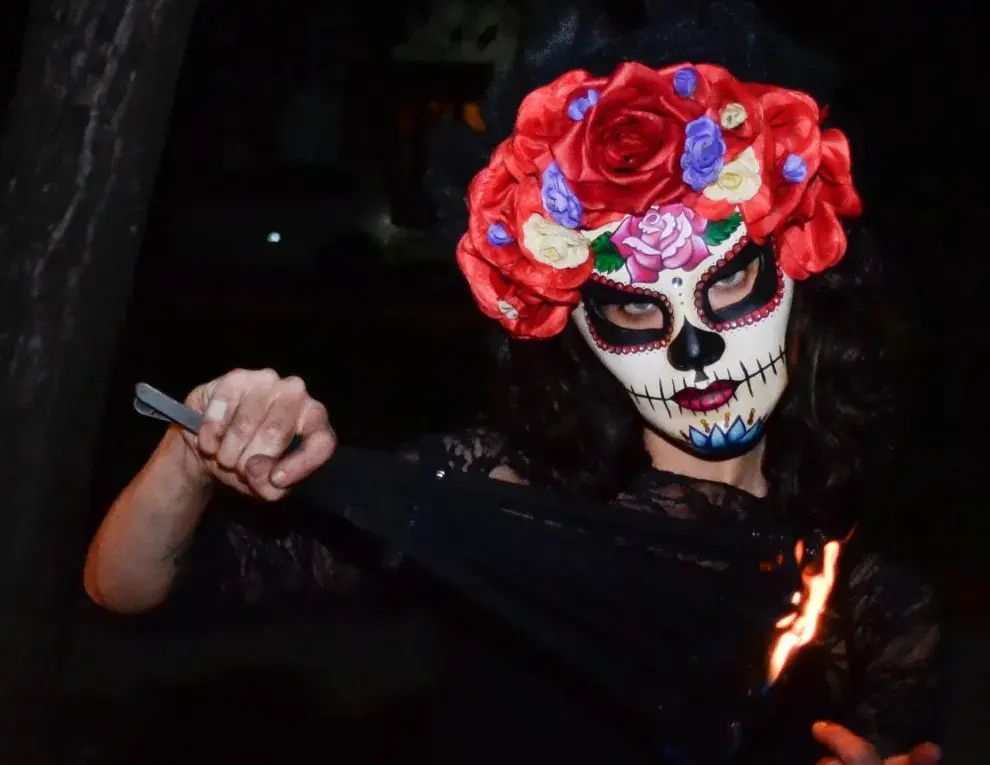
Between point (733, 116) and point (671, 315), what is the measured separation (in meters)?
0.22

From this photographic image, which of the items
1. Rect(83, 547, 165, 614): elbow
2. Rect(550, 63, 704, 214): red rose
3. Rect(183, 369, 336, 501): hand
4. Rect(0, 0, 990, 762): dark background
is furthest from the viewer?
Rect(0, 0, 990, 762): dark background

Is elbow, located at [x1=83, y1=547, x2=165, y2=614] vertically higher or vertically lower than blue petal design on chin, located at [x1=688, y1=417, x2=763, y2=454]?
lower

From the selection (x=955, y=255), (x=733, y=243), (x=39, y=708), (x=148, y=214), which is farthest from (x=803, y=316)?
(x=955, y=255)

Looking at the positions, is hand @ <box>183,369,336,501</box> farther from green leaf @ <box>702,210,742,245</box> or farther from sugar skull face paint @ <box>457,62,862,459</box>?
green leaf @ <box>702,210,742,245</box>

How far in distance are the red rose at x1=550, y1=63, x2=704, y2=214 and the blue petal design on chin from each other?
25 cm

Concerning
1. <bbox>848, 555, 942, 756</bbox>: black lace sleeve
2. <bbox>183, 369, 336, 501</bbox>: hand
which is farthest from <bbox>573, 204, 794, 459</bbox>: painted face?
<bbox>183, 369, 336, 501</bbox>: hand

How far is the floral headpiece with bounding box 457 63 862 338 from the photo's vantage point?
112cm

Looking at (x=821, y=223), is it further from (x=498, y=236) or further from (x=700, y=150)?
(x=498, y=236)

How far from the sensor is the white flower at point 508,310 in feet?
4.02

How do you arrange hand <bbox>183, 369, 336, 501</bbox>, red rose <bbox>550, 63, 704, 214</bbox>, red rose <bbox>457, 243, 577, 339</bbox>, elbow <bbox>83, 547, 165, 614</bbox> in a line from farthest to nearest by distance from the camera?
red rose <bbox>457, 243, 577, 339</bbox>
red rose <bbox>550, 63, 704, 214</bbox>
elbow <bbox>83, 547, 165, 614</bbox>
hand <bbox>183, 369, 336, 501</bbox>

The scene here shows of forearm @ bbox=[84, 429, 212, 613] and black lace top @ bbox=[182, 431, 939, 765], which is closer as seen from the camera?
forearm @ bbox=[84, 429, 212, 613]

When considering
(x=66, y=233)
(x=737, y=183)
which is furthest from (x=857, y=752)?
(x=66, y=233)

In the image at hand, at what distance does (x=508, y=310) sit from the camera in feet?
4.03

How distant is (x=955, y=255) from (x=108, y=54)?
3.04 meters
